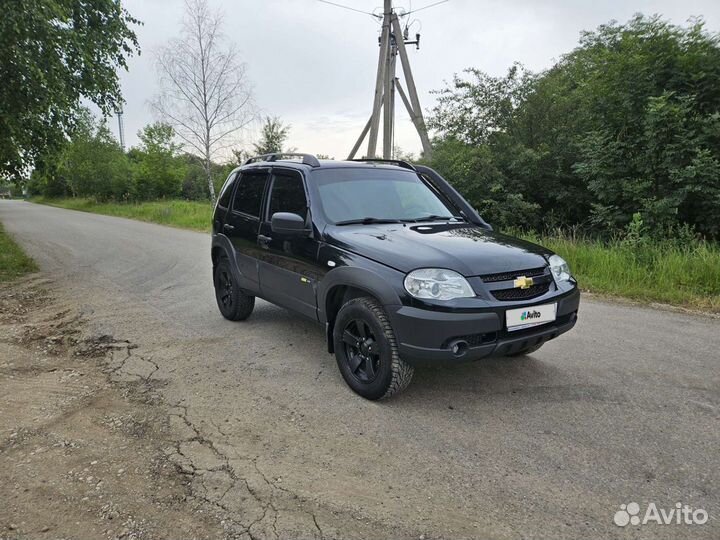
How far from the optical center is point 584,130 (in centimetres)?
1209

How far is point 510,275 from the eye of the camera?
10.5 feet

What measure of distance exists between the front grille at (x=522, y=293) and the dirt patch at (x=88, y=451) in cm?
212

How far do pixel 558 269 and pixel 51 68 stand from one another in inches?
324

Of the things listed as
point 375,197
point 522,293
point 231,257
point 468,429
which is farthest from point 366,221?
point 231,257

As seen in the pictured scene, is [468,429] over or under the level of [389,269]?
under

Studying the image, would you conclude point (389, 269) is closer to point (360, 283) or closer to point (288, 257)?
point (360, 283)

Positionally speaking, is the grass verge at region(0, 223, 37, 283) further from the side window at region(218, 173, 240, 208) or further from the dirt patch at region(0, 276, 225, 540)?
the side window at region(218, 173, 240, 208)

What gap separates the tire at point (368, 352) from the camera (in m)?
3.18

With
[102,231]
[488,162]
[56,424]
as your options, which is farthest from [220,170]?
[56,424]

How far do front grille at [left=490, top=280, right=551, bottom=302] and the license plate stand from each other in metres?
0.09

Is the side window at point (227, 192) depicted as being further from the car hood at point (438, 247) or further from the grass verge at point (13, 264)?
the grass verge at point (13, 264)

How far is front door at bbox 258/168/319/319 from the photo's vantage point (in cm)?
396

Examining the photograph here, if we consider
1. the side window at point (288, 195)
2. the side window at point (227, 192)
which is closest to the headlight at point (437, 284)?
the side window at point (288, 195)

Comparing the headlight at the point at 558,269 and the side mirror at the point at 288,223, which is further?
the side mirror at the point at 288,223
